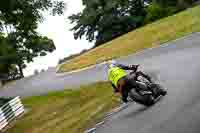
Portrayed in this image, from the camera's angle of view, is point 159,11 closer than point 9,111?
No

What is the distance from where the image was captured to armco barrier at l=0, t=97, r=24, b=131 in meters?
22.5

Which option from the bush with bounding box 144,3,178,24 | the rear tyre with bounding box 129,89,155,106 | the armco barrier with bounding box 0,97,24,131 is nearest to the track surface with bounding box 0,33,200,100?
the rear tyre with bounding box 129,89,155,106

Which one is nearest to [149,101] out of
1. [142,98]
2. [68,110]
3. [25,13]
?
[142,98]

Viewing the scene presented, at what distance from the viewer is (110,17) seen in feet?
207

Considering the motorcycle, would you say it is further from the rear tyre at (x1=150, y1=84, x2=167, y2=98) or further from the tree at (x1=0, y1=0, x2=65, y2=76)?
the tree at (x1=0, y1=0, x2=65, y2=76)

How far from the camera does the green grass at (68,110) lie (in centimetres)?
1772

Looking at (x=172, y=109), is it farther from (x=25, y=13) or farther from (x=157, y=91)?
(x=25, y=13)

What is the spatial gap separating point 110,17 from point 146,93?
49.4 metres

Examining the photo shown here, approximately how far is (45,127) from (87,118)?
8.37 feet

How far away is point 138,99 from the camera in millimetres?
14359

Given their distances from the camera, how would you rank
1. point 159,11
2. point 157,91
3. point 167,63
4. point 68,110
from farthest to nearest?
point 159,11, point 167,63, point 68,110, point 157,91

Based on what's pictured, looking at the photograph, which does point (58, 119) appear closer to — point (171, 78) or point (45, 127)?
point (45, 127)

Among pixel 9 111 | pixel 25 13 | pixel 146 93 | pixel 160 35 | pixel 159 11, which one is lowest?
pixel 9 111

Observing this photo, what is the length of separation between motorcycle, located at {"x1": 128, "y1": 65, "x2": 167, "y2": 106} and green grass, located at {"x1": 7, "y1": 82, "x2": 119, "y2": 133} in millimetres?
2436
